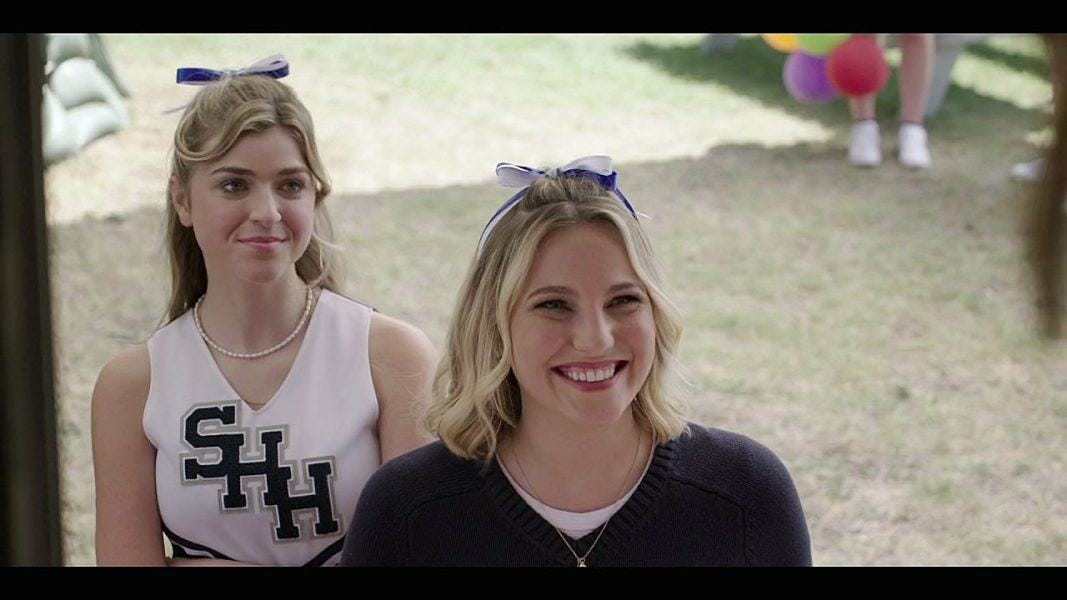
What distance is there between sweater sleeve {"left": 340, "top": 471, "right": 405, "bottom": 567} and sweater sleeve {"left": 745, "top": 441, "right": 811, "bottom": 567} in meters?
0.34

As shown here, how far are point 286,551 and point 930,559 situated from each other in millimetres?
2388

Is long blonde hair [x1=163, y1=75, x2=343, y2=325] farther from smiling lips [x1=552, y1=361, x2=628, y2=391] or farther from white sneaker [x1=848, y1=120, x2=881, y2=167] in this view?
white sneaker [x1=848, y1=120, x2=881, y2=167]

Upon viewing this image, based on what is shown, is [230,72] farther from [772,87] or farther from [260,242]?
[772,87]

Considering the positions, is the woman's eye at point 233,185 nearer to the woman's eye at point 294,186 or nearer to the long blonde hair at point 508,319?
the woman's eye at point 294,186

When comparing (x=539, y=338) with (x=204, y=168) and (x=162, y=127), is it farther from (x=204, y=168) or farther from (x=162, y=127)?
(x=162, y=127)

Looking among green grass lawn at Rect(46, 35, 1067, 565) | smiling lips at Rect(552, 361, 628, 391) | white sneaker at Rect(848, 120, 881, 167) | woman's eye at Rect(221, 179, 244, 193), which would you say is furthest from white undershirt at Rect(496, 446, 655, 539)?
white sneaker at Rect(848, 120, 881, 167)

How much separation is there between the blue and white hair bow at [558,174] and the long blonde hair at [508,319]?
1 cm

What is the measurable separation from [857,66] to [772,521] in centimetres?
455

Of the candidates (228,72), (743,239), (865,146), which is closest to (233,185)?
(228,72)

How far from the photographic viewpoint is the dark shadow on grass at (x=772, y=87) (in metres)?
6.27

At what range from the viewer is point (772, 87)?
681 cm

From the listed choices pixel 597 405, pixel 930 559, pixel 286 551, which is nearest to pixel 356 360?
pixel 286 551

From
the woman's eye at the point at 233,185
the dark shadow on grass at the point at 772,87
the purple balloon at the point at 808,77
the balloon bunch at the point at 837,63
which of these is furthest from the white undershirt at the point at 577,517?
the dark shadow on grass at the point at 772,87
